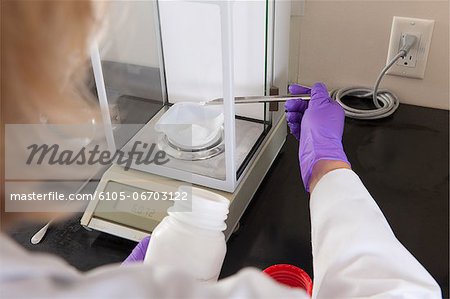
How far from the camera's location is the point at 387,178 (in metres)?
0.98

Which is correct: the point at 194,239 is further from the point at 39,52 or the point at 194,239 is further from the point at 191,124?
the point at 191,124

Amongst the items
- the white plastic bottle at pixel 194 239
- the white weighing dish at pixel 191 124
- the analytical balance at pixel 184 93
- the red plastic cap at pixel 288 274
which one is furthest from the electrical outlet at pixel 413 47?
the white plastic bottle at pixel 194 239

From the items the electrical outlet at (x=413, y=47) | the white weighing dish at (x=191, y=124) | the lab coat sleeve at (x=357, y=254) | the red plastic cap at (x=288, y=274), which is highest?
the electrical outlet at (x=413, y=47)

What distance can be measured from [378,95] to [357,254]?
0.62 meters

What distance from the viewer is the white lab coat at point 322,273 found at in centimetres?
33

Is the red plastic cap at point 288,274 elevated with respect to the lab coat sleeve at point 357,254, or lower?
lower

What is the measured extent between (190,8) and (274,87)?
227mm

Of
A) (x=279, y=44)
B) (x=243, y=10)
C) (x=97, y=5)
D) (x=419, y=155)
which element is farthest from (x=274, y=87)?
(x=97, y=5)

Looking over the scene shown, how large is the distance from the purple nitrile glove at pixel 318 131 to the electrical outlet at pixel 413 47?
0.27 m

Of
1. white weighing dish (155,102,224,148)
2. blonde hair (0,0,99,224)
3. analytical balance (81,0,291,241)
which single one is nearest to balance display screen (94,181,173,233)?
analytical balance (81,0,291,241)

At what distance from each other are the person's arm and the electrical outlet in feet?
1.09

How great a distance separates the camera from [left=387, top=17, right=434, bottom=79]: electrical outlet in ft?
3.39

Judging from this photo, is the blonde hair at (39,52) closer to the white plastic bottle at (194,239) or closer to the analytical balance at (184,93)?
the white plastic bottle at (194,239)

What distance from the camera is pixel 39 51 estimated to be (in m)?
0.36
